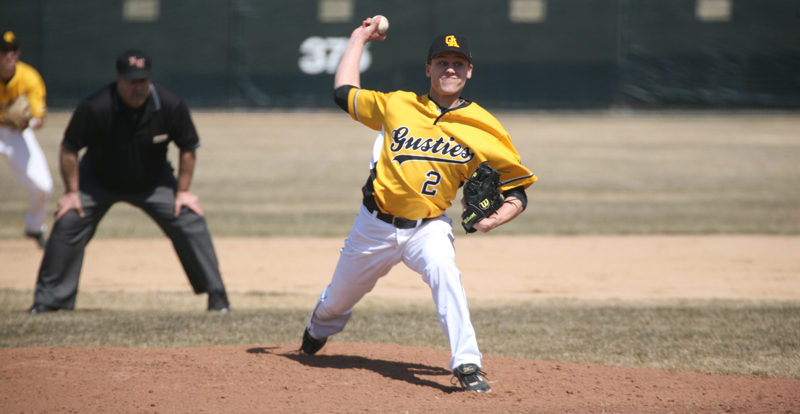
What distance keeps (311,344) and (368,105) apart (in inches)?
56.3

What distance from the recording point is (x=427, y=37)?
23391 mm

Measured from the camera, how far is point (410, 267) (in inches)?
148

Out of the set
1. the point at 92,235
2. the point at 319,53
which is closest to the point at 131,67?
the point at 92,235

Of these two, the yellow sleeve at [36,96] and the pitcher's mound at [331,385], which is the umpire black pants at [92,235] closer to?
the pitcher's mound at [331,385]

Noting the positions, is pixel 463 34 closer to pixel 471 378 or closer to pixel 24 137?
pixel 24 137

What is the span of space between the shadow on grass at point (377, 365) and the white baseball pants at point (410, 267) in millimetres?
217

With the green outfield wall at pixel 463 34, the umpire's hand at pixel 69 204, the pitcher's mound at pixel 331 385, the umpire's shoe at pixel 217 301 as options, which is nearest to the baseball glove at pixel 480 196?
the pitcher's mound at pixel 331 385

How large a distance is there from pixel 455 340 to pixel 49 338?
2871 millimetres

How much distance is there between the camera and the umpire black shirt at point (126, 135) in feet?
16.8

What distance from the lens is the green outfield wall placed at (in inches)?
892

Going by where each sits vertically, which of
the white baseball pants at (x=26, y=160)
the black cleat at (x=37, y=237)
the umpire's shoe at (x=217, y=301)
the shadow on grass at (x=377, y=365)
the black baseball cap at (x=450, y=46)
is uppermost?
the black baseball cap at (x=450, y=46)

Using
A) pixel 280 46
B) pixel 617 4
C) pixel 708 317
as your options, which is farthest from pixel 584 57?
pixel 708 317

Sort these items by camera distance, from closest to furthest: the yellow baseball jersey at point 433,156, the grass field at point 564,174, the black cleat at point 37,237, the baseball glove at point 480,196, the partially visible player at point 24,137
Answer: the baseball glove at point 480,196
the yellow baseball jersey at point 433,156
the partially visible player at point 24,137
the black cleat at point 37,237
the grass field at point 564,174

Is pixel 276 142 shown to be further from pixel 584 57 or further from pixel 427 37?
pixel 584 57
